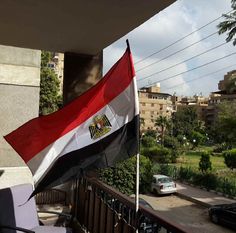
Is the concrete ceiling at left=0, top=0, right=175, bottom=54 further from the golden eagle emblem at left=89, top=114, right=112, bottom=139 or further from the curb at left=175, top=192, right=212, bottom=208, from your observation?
the curb at left=175, top=192, right=212, bottom=208

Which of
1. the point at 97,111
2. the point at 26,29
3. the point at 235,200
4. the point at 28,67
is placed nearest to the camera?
the point at 97,111

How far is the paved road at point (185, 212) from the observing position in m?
16.9

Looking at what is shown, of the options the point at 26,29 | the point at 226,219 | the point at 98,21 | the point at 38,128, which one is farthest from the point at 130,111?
the point at 226,219

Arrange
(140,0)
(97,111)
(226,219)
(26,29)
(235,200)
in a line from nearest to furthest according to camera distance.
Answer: (97,111)
(140,0)
(26,29)
(226,219)
(235,200)

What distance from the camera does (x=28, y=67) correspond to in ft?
23.8

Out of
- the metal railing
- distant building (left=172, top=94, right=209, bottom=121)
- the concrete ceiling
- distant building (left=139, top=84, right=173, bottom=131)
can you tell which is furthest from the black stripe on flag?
distant building (left=172, top=94, right=209, bottom=121)

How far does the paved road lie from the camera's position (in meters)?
16.9

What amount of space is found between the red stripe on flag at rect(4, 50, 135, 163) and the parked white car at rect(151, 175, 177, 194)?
21.1 metres

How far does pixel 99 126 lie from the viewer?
2658mm

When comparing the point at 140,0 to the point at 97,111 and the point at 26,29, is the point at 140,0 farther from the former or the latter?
the point at 26,29

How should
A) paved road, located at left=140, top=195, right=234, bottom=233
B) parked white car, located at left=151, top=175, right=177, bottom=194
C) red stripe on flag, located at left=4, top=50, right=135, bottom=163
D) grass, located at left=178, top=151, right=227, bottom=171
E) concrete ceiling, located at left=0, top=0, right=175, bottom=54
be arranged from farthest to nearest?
grass, located at left=178, top=151, right=227, bottom=171, parked white car, located at left=151, top=175, right=177, bottom=194, paved road, located at left=140, top=195, right=234, bottom=233, concrete ceiling, located at left=0, top=0, right=175, bottom=54, red stripe on flag, located at left=4, top=50, right=135, bottom=163

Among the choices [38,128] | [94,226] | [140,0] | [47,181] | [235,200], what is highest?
[140,0]

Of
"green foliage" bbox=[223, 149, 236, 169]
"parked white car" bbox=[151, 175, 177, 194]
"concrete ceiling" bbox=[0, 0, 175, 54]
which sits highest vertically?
"concrete ceiling" bbox=[0, 0, 175, 54]

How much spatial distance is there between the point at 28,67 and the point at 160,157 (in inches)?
1264
